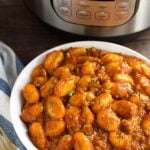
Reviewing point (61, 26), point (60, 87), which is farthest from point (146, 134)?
point (61, 26)

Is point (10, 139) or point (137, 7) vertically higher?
point (137, 7)

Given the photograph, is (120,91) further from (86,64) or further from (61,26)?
(61,26)

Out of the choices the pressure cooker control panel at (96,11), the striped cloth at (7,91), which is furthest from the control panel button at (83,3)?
the striped cloth at (7,91)

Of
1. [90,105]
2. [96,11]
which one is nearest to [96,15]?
[96,11]

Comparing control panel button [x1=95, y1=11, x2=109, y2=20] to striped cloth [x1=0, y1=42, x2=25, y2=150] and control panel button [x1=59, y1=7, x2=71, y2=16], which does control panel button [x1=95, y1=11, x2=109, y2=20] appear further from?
striped cloth [x1=0, y1=42, x2=25, y2=150]

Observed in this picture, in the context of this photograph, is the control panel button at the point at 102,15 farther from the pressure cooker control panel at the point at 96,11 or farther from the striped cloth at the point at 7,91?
the striped cloth at the point at 7,91

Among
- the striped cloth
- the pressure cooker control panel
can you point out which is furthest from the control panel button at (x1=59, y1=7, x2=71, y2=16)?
the striped cloth
